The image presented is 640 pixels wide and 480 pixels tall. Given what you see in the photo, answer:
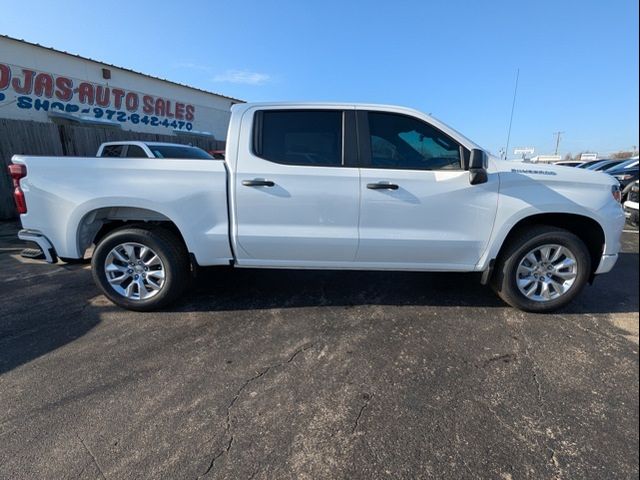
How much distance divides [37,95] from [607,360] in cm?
1701

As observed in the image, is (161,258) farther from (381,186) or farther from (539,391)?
(539,391)

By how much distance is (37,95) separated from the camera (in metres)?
12.5

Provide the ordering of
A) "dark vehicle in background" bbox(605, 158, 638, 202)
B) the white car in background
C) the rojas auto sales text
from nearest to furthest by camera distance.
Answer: "dark vehicle in background" bbox(605, 158, 638, 202)
the white car in background
the rojas auto sales text

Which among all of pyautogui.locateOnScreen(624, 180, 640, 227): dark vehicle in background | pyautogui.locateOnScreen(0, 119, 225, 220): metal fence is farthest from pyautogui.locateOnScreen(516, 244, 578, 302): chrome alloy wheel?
pyautogui.locateOnScreen(0, 119, 225, 220): metal fence

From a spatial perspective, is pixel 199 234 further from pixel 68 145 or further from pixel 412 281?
pixel 68 145

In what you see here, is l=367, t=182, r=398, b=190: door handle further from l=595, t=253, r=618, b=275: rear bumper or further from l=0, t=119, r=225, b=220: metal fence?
l=0, t=119, r=225, b=220: metal fence

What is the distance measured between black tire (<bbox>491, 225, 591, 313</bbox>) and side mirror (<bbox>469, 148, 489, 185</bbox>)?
2.47 ft

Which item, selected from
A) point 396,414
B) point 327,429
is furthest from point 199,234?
point 396,414

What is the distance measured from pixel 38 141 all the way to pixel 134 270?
8194 millimetres

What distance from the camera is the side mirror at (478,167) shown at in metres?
3.04

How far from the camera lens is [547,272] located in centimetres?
346

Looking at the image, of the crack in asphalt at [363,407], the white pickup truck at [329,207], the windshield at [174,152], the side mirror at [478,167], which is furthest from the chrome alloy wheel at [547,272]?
the windshield at [174,152]

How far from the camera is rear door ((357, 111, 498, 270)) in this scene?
3.23 metres

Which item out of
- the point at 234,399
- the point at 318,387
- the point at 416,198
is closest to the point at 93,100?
the point at 416,198
